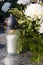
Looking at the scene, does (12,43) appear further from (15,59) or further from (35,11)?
(35,11)

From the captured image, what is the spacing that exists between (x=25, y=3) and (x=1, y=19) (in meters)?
0.84

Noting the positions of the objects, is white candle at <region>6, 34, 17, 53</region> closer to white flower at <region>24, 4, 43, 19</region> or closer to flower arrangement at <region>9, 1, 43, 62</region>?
flower arrangement at <region>9, 1, 43, 62</region>

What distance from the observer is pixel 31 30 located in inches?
38.9

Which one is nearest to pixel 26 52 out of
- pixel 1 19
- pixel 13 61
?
pixel 13 61

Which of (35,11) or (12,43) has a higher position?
(35,11)

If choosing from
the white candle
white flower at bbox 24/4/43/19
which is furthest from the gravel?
white flower at bbox 24/4/43/19

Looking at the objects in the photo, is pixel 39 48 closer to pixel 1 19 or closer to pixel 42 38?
pixel 42 38

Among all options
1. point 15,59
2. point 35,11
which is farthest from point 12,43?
point 35,11

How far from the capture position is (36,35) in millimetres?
980

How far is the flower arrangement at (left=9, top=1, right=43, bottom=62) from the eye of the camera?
93cm

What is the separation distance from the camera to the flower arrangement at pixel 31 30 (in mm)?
929

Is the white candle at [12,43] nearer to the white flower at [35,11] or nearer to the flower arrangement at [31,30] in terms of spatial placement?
the flower arrangement at [31,30]

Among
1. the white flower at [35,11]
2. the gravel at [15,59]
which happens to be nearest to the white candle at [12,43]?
the gravel at [15,59]

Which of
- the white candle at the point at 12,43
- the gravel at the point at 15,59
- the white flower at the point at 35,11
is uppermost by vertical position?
the white flower at the point at 35,11
